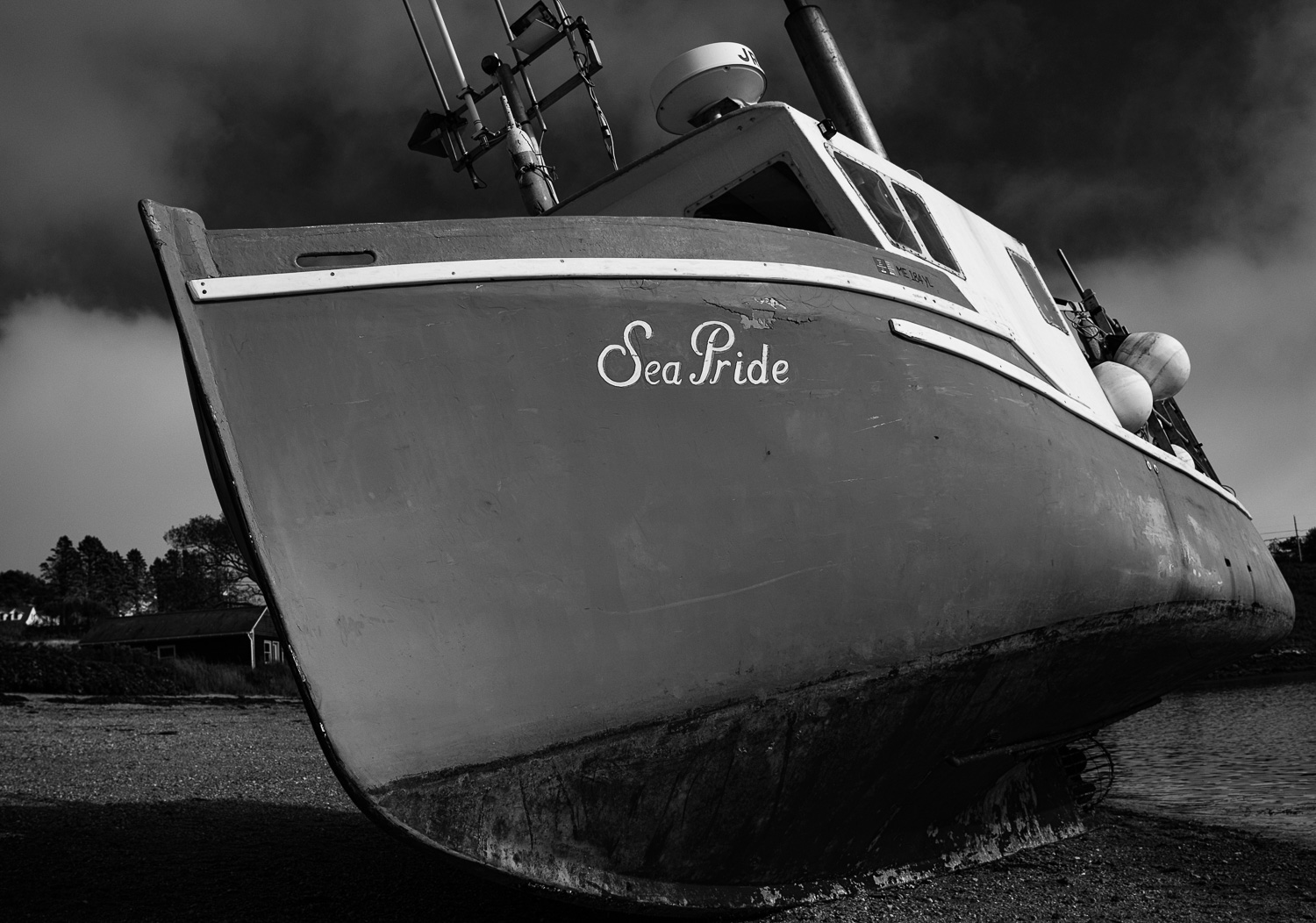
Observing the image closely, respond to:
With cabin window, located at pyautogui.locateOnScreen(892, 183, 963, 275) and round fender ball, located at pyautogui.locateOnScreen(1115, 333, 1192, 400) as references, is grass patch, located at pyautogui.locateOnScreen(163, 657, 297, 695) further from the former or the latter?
cabin window, located at pyautogui.locateOnScreen(892, 183, 963, 275)

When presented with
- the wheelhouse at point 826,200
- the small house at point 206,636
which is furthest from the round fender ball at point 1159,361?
the small house at point 206,636

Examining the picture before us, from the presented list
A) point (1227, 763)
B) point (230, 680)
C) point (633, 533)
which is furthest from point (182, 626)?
point (633, 533)

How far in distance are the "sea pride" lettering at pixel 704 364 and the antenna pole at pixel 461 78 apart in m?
2.87

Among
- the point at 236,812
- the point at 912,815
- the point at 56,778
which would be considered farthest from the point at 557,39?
the point at 56,778

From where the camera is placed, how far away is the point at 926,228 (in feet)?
18.3

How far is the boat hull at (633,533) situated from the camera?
3.12 meters

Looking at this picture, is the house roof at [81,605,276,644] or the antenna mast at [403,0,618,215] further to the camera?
the house roof at [81,605,276,644]

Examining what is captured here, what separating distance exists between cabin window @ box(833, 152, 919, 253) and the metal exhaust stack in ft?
10.4

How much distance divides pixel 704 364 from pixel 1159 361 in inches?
249

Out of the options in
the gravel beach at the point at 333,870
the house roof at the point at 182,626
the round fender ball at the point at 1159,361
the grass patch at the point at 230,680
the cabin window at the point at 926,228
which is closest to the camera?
the gravel beach at the point at 333,870

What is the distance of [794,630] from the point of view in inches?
146

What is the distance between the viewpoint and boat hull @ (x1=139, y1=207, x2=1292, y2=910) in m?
3.12

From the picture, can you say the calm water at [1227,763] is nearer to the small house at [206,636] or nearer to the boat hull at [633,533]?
the boat hull at [633,533]

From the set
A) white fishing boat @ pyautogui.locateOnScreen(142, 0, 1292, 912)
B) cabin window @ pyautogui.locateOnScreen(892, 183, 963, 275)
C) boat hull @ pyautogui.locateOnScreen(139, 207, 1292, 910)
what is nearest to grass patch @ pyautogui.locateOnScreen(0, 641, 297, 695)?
cabin window @ pyautogui.locateOnScreen(892, 183, 963, 275)
